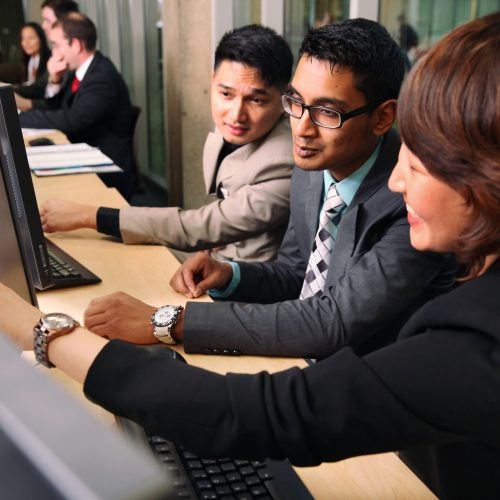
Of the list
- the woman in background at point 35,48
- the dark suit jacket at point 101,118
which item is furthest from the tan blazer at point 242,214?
the woman in background at point 35,48

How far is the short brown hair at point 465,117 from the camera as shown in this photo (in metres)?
0.81

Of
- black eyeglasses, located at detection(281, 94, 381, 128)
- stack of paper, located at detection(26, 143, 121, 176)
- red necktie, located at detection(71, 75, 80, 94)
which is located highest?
black eyeglasses, located at detection(281, 94, 381, 128)

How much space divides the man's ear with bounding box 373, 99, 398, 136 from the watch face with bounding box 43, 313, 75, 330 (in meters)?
0.84

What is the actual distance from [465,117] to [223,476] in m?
0.54

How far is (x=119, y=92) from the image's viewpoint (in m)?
3.85

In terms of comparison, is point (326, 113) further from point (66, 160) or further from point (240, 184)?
point (66, 160)

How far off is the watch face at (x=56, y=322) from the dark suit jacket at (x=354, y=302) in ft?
1.07

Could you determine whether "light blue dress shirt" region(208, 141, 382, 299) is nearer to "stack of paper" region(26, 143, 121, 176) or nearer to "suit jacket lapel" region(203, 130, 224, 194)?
"suit jacket lapel" region(203, 130, 224, 194)

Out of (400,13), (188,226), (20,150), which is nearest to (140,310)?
(20,150)

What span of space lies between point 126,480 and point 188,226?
1732mm

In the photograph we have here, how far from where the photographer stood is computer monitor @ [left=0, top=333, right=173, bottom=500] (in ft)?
1.00

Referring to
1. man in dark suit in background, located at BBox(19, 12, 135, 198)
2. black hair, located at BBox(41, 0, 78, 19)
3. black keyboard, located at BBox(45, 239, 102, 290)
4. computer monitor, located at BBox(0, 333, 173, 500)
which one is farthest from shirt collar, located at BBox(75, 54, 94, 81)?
computer monitor, located at BBox(0, 333, 173, 500)

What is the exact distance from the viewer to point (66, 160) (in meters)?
2.91

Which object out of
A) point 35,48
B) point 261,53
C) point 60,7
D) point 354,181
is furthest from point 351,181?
point 35,48
